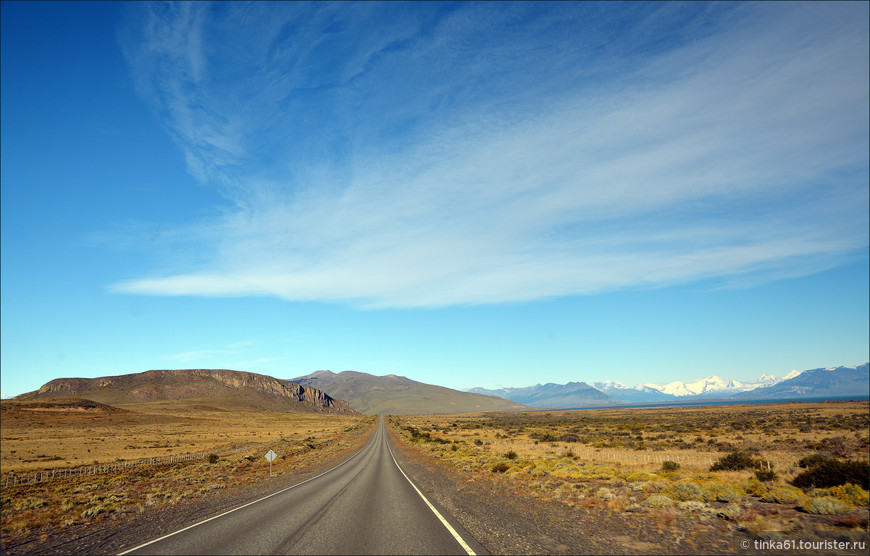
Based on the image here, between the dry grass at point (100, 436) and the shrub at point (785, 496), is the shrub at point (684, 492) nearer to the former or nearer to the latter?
the shrub at point (785, 496)

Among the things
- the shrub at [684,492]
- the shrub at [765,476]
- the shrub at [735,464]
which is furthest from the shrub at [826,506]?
the shrub at [735,464]

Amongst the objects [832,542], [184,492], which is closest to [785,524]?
[832,542]

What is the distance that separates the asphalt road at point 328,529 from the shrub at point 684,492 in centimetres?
769

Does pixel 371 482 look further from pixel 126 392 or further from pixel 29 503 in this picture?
pixel 126 392

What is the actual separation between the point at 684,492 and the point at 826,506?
12.0 ft

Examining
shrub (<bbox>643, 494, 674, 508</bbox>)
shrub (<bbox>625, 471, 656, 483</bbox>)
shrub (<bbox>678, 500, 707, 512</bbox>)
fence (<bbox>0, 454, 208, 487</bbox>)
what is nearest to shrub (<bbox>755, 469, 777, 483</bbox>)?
shrub (<bbox>625, 471, 656, 483</bbox>)

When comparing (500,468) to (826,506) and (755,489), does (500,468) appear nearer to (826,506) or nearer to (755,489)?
(755,489)

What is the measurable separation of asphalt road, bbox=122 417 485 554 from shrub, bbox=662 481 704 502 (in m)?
7.69

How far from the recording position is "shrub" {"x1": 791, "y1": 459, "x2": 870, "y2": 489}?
44.8 feet

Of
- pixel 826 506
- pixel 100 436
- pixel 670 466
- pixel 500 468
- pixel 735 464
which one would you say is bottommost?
pixel 100 436

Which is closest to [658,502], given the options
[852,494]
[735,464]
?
[852,494]

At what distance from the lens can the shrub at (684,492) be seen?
43.3 feet

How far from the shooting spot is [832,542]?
868cm

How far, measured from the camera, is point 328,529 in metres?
10.4
